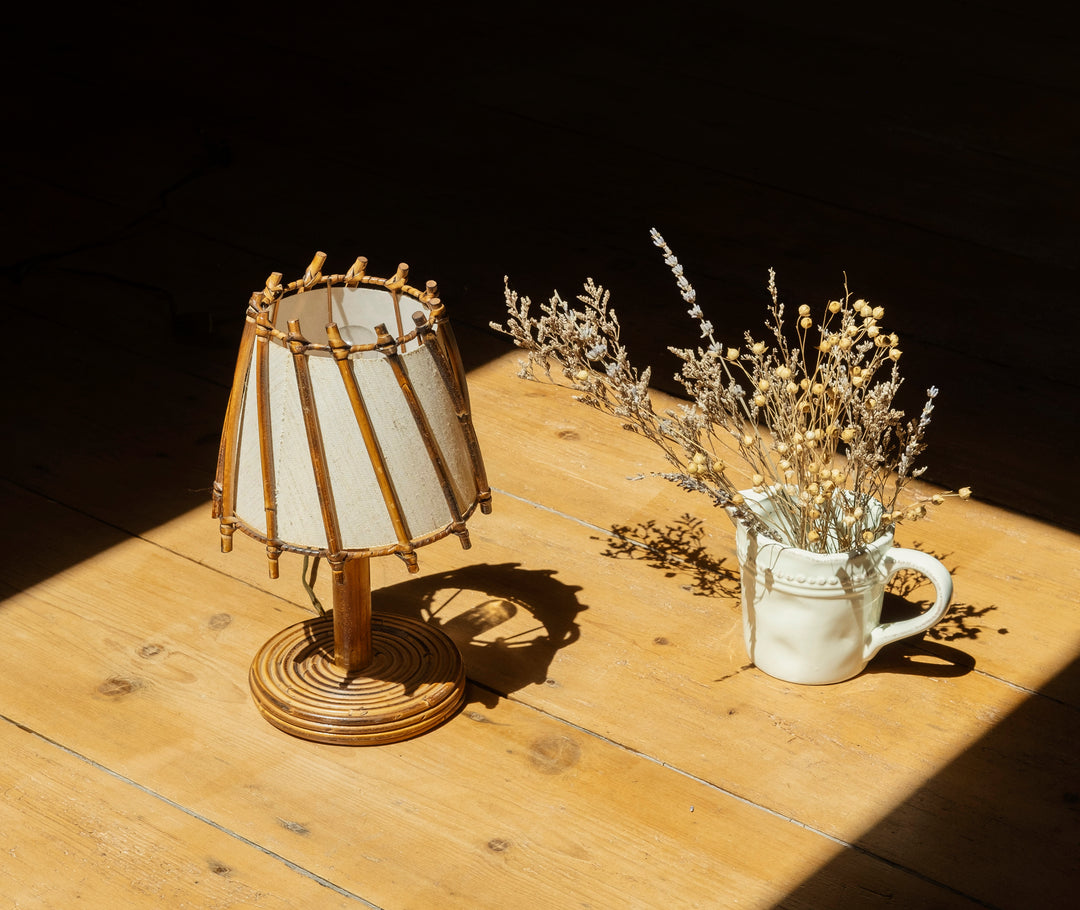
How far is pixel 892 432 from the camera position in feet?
8.27

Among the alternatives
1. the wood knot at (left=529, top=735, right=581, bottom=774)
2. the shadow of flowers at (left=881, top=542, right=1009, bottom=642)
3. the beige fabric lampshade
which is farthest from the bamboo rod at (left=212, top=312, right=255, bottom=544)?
the shadow of flowers at (left=881, top=542, right=1009, bottom=642)

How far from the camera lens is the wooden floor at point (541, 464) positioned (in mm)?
1649

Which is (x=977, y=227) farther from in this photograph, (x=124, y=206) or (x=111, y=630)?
(x=111, y=630)

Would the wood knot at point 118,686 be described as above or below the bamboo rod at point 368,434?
below

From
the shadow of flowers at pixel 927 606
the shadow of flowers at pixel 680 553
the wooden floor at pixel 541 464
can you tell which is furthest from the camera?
the shadow of flowers at pixel 680 553

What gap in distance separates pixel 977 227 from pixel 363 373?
2.10 m

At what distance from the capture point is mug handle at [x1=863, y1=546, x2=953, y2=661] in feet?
5.91

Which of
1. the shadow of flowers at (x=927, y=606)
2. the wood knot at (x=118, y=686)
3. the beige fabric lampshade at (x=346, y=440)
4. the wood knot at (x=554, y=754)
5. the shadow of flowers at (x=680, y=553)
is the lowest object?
the wood knot at (x=118, y=686)


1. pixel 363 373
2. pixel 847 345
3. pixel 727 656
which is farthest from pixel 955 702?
pixel 363 373

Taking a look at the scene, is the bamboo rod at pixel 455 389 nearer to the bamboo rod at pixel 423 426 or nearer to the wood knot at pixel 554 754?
the bamboo rod at pixel 423 426

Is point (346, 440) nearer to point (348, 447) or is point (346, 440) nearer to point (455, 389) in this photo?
point (348, 447)

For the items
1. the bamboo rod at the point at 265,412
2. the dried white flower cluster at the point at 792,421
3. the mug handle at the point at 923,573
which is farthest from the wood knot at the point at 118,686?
the mug handle at the point at 923,573

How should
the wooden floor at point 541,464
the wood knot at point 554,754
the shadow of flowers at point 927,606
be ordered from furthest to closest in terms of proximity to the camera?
the shadow of flowers at point 927,606 → the wood knot at point 554,754 → the wooden floor at point 541,464

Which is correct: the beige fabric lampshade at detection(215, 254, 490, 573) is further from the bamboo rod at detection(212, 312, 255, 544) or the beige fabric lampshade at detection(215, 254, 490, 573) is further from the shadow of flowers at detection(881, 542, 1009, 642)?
the shadow of flowers at detection(881, 542, 1009, 642)
